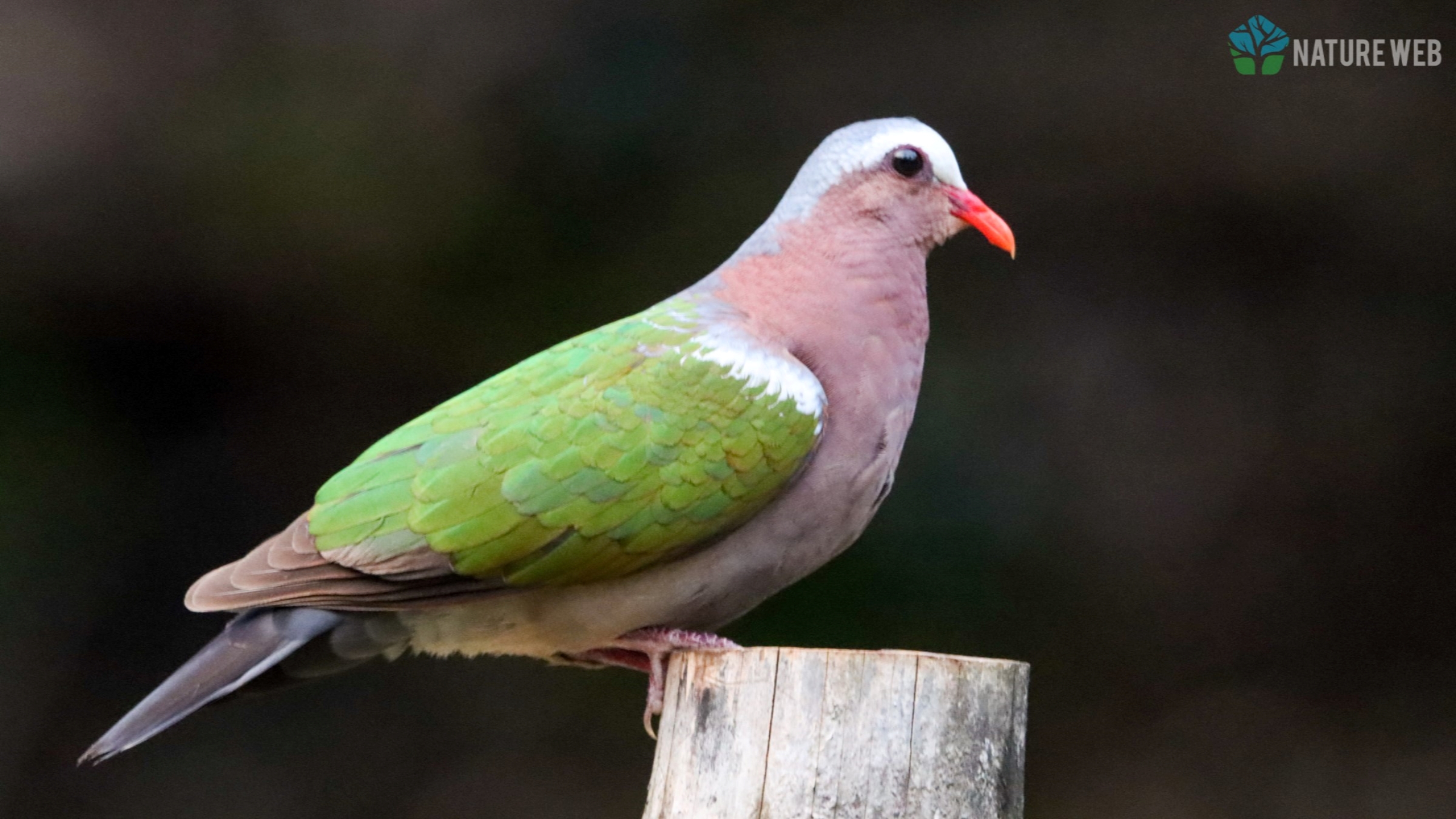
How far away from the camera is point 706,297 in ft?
9.41

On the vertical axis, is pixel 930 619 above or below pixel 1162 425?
below

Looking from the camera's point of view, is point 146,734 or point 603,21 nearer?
point 146,734

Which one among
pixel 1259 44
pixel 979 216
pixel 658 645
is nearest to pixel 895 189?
pixel 979 216

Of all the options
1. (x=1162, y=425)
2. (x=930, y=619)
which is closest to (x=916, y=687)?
(x=930, y=619)

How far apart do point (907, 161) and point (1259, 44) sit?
205cm

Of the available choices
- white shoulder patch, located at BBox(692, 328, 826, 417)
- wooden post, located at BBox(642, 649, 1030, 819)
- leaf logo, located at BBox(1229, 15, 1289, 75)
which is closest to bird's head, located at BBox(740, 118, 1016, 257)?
white shoulder patch, located at BBox(692, 328, 826, 417)

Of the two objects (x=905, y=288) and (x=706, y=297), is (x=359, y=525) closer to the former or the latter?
(x=706, y=297)

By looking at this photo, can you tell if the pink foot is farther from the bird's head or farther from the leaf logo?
the leaf logo

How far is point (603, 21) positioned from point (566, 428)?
239 centimetres

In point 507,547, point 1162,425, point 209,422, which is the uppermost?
point 1162,425

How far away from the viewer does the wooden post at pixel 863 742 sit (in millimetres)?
2041

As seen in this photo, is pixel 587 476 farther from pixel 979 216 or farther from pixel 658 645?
pixel 979 216

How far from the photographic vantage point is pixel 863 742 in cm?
205

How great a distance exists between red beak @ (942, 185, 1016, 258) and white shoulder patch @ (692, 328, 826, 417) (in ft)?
1.70
